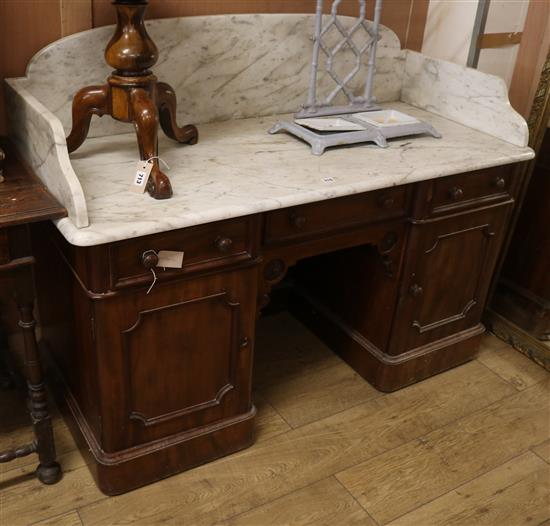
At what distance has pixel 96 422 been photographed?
5.72 feet

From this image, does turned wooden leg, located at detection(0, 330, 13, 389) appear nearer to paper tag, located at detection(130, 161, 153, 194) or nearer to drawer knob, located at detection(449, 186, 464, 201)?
paper tag, located at detection(130, 161, 153, 194)

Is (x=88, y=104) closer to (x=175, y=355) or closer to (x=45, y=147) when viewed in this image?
(x=45, y=147)

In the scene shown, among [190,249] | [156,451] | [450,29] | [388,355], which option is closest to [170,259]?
[190,249]

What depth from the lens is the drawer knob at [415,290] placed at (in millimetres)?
2109

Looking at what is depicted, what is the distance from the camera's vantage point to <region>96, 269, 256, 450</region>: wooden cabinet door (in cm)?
159

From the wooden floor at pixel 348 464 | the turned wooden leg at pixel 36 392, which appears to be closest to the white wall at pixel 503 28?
the wooden floor at pixel 348 464

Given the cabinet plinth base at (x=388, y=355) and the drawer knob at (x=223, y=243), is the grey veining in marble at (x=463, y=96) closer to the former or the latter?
the cabinet plinth base at (x=388, y=355)

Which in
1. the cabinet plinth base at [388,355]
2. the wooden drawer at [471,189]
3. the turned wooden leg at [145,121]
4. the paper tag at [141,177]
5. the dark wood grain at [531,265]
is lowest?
the cabinet plinth base at [388,355]

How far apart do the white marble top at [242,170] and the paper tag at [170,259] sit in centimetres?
9

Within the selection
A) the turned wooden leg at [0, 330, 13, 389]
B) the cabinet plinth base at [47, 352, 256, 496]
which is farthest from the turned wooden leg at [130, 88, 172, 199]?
the turned wooden leg at [0, 330, 13, 389]

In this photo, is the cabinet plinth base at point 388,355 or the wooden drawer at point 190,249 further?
the cabinet plinth base at point 388,355

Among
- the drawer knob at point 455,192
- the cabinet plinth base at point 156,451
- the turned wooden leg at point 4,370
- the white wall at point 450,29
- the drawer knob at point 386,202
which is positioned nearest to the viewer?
the cabinet plinth base at point 156,451

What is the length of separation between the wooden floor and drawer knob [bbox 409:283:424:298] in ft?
1.28

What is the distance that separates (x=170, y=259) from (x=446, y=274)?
104 centimetres
